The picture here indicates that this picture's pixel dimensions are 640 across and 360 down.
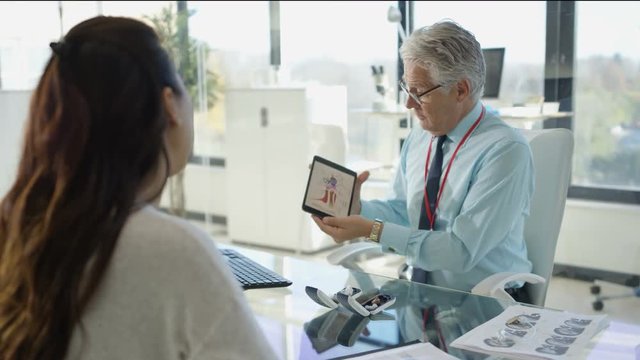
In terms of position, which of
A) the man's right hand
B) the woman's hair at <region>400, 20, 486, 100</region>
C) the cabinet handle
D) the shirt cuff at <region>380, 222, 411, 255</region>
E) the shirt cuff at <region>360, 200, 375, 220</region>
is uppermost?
the woman's hair at <region>400, 20, 486, 100</region>

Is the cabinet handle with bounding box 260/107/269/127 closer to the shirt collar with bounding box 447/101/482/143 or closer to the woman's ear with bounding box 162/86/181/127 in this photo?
the shirt collar with bounding box 447/101/482/143

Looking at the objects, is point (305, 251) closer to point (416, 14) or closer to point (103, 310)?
point (416, 14)

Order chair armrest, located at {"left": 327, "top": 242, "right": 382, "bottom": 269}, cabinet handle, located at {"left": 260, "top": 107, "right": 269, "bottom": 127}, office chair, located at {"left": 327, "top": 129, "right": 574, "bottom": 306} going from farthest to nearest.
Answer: cabinet handle, located at {"left": 260, "top": 107, "right": 269, "bottom": 127}
chair armrest, located at {"left": 327, "top": 242, "right": 382, "bottom": 269}
office chair, located at {"left": 327, "top": 129, "right": 574, "bottom": 306}

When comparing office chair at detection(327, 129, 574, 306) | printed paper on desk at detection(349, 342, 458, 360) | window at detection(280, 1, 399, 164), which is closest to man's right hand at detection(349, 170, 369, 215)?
office chair at detection(327, 129, 574, 306)

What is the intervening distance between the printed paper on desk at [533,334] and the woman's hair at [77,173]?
2.64 feet

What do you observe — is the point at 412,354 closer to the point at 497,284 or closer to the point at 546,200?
the point at 497,284

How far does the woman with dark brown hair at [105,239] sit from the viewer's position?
2.78 ft

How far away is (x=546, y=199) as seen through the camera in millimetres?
2070

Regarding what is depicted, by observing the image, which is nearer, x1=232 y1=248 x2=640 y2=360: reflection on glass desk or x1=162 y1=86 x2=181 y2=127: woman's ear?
x1=162 y1=86 x2=181 y2=127: woman's ear

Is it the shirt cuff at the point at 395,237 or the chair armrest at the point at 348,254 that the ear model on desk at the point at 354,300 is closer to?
the shirt cuff at the point at 395,237

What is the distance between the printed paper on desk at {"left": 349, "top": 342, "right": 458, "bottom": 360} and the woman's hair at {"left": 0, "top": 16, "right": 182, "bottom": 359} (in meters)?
0.65

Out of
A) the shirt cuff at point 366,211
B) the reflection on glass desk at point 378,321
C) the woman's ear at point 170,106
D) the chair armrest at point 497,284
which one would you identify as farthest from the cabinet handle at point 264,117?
the woman's ear at point 170,106

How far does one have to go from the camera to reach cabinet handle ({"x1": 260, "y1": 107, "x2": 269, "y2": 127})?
500 cm

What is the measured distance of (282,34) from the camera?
17.1 feet
